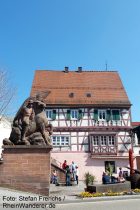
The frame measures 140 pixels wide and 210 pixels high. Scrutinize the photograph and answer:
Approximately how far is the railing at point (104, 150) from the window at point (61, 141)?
9.71ft

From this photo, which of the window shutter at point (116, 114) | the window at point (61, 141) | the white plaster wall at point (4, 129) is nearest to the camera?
the window at point (61, 141)

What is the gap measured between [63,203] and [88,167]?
87.9 feet

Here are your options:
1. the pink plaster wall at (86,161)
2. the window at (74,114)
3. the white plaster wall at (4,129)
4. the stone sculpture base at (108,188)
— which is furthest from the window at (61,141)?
the stone sculpture base at (108,188)

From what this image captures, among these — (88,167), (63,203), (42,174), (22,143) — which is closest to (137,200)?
(63,203)

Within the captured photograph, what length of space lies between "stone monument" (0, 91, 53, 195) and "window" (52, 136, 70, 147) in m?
24.4

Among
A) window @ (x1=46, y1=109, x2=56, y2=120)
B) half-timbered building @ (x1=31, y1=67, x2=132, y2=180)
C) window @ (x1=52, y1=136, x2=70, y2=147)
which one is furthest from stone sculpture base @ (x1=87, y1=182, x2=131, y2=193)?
window @ (x1=46, y1=109, x2=56, y2=120)

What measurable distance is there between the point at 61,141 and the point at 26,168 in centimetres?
2525

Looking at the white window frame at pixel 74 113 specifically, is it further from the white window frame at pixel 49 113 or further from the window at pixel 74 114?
the white window frame at pixel 49 113

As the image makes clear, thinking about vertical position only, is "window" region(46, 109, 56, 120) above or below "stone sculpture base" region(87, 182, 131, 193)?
above

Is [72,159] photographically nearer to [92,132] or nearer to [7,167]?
[92,132]

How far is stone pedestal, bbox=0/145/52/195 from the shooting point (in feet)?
35.5

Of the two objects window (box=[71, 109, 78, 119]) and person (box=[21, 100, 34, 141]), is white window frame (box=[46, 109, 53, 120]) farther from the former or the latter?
person (box=[21, 100, 34, 141])

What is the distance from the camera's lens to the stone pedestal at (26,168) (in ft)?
35.5

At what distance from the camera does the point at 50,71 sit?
1741 inches
